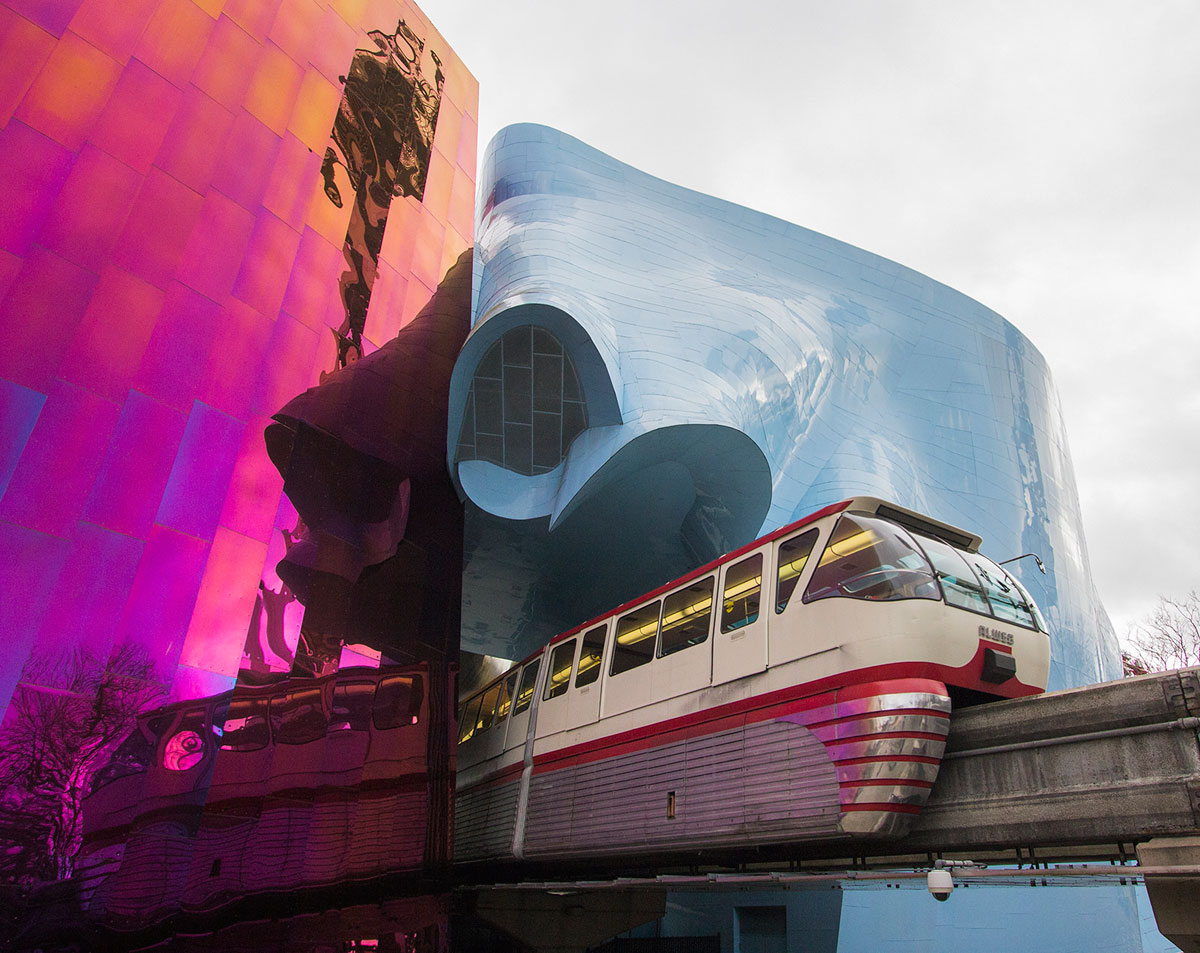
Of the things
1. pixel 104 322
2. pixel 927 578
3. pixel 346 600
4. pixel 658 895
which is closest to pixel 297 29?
pixel 104 322

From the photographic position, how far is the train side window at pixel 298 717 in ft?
43.6

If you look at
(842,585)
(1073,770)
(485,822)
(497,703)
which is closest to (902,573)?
(842,585)

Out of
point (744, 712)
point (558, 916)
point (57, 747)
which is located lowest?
point (558, 916)

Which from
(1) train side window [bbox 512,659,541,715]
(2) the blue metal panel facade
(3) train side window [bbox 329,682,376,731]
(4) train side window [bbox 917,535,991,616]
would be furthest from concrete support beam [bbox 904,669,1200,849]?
(3) train side window [bbox 329,682,376,731]

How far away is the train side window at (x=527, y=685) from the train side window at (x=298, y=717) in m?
4.61

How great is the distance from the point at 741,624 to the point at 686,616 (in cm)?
101

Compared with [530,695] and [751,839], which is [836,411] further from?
[751,839]

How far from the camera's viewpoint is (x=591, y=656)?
10.1 metres

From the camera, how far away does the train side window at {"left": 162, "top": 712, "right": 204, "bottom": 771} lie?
11547 mm

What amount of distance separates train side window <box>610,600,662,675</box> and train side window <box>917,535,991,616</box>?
10.8 ft

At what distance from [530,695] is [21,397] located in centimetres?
875

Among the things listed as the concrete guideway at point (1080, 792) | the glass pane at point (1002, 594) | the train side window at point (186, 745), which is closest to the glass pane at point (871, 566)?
the glass pane at point (1002, 594)

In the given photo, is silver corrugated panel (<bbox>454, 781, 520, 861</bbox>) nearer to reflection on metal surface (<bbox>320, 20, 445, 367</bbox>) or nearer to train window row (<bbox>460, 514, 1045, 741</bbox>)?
train window row (<bbox>460, 514, 1045, 741</bbox>)

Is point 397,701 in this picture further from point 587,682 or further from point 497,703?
point 587,682
